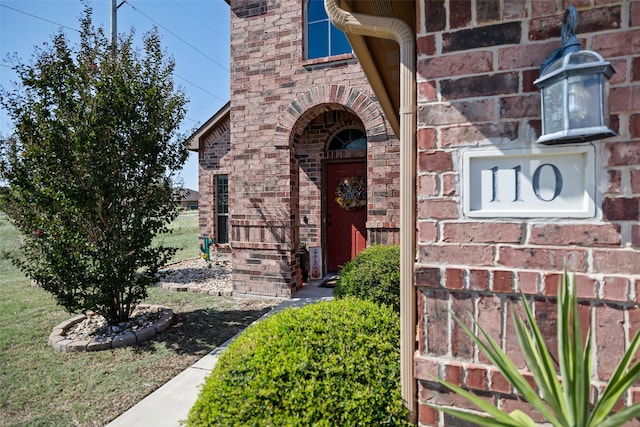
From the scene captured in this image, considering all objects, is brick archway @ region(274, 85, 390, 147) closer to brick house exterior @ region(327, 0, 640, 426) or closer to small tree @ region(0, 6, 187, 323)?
small tree @ region(0, 6, 187, 323)

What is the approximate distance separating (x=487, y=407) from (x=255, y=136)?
214 inches

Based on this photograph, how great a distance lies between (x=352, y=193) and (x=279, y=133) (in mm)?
2100

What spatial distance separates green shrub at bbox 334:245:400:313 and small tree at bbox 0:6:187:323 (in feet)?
8.24

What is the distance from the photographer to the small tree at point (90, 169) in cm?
374

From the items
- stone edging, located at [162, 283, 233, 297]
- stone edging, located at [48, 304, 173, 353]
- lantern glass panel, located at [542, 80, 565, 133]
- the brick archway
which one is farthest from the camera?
stone edging, located at [162, 283, 233, 297]

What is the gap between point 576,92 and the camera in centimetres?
115

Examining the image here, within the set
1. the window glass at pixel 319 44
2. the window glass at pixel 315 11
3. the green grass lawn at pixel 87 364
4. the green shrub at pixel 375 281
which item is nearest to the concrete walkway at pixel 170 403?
the green grass lawn at pixel 87 364

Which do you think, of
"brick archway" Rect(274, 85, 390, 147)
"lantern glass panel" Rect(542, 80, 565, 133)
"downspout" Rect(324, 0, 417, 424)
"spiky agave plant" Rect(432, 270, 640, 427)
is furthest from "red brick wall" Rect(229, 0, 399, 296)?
"spiky agave plant" Rect(432, 270, 640, 427)

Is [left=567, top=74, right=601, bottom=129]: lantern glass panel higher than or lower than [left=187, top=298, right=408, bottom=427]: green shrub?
higher

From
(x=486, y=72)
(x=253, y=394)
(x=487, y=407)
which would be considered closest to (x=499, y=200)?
(x=486, y=72)

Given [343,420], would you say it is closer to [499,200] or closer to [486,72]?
[499,200]

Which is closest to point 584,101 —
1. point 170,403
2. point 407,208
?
point 407,208

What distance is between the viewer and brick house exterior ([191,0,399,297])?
5.50 m

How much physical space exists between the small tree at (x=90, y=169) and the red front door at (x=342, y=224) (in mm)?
3634
